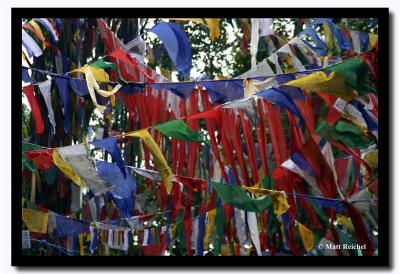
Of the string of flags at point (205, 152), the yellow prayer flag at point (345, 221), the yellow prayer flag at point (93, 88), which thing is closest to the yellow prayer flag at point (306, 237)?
the string of flags at point (205, 152)

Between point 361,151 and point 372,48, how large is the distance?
1.15 ft

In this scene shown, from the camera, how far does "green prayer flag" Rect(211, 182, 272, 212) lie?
2.72 meters

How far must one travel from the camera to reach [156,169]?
2807mm

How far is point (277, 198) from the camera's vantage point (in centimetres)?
273

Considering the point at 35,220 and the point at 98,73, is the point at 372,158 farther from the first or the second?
the point at 35,220

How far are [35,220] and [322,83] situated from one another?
3.52ft

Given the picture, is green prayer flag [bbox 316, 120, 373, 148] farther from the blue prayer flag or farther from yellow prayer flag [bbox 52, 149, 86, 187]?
yellow prayer flag [bbox 52, 149, 86, 187]

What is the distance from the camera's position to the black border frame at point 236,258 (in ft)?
8.78

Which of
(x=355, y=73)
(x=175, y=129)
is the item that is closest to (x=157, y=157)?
(x=175, y=129)

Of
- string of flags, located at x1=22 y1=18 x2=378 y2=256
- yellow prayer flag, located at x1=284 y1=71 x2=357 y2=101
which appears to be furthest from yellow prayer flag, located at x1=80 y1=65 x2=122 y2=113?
yellow prayer flag, located at x1=284 y1=71 x2=357 y2=101

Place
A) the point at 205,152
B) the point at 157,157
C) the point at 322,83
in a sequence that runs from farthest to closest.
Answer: the point at 205,152 < the point at 157,157 < the point at 322,83

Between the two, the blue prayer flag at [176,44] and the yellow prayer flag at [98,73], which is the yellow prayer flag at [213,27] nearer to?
the blue prayer flag at [176,44]

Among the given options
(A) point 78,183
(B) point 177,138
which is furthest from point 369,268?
(A) point 78,183

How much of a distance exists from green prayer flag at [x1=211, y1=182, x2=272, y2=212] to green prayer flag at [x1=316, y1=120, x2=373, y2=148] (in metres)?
0.32
